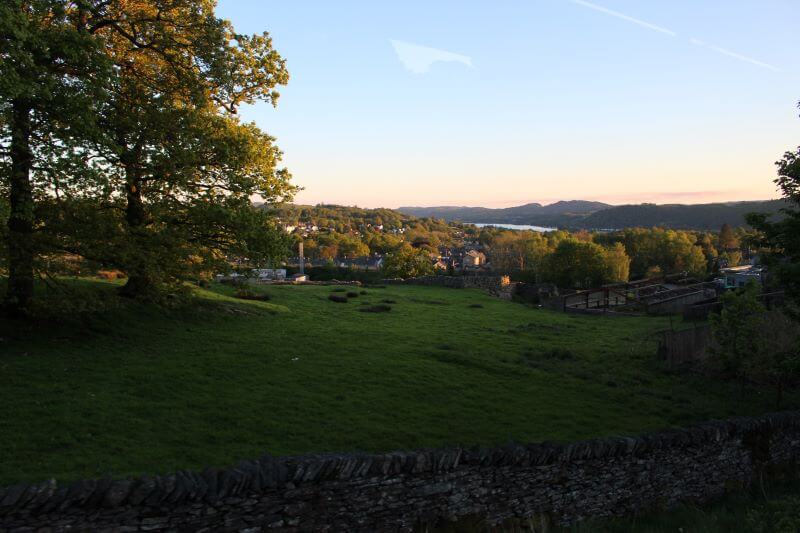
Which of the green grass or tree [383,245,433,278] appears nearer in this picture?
the green grass

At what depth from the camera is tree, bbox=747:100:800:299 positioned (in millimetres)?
14944

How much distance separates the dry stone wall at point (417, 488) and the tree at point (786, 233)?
3.90 m

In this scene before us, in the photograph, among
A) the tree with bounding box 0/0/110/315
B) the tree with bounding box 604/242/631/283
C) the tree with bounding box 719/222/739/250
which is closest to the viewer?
the tree with bounding box 0/0/110/315

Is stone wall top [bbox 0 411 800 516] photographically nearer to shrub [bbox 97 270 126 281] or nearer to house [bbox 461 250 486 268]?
shrub [bbox 97 270 126 281]

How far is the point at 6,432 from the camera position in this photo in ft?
34.7

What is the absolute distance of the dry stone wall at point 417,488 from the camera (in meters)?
7.82

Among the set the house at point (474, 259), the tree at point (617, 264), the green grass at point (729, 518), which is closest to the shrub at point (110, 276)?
the green grass at point (729, 518)

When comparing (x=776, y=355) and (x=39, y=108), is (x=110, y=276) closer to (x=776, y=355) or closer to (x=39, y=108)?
(x=39, y=108)

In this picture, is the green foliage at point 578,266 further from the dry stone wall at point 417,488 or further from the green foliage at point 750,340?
the dry stone wall at point 417,488

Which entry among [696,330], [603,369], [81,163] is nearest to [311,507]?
[81,163]

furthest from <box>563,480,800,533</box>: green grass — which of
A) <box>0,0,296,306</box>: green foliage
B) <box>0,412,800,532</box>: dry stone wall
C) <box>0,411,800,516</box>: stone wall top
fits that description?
<box>0,0,296,306</box>: green foliage

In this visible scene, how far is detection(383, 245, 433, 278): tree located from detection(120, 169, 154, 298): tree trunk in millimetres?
46438

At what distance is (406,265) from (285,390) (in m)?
50.9

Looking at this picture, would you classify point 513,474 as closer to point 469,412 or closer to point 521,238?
point 469,412
